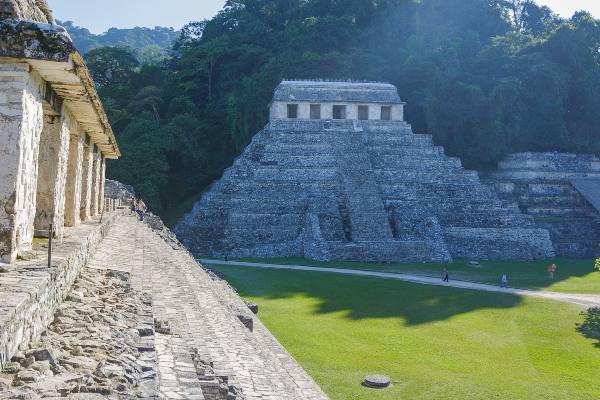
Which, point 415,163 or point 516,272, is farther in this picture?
point 415,163

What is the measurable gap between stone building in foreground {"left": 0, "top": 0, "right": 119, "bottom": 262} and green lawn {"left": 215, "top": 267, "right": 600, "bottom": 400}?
19.5ft

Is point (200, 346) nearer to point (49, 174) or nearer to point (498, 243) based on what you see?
point (49, 174)

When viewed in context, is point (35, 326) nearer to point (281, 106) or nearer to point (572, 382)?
point (572, 382)

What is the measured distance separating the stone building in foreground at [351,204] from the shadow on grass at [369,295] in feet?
19.9

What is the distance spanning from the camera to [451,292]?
21625 millimetres

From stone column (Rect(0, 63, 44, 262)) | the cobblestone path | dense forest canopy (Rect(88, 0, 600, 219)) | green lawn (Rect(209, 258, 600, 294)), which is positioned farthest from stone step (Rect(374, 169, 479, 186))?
stone column (Rect(0, 63, 44, 262))

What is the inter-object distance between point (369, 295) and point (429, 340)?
18.3 feet

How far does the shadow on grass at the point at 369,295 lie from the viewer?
18.1 m

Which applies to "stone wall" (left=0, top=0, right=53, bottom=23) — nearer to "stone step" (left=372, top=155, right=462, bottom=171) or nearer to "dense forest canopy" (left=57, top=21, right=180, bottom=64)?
"stone step" (left=372, top=155, right=462, bottom=171)

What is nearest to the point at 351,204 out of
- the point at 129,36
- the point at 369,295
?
the point at 369,295

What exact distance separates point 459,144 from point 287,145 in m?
13.6

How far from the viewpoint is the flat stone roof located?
40.3 m

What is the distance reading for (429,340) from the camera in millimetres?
14984

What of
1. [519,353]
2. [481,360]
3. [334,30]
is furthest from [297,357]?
[334,30]
